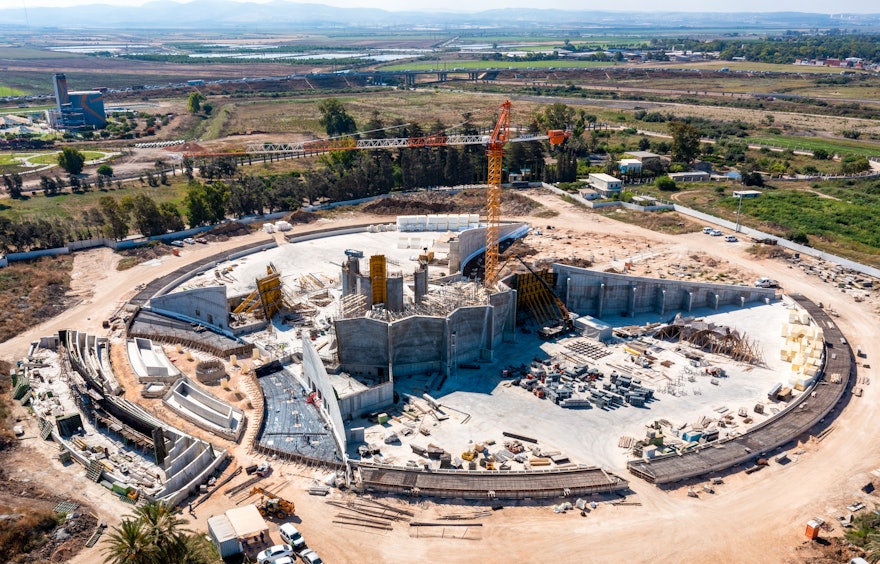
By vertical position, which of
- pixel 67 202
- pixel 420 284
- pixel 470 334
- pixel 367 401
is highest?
pixel 420 284

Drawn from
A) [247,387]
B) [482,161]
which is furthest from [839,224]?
[247,387]

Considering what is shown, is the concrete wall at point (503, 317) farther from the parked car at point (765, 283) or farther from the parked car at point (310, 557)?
the parked car at point (765, 283)

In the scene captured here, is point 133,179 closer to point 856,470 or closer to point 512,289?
point 512,289

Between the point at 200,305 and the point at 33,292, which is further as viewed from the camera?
the point at 33,292

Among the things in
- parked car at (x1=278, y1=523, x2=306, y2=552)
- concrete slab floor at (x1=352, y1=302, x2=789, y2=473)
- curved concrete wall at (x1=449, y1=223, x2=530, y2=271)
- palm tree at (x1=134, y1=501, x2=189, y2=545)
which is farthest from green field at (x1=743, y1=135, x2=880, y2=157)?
palm tree at (x1=134, y1=501, x2=189, y2=545)

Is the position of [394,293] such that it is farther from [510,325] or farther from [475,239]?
[475,239]

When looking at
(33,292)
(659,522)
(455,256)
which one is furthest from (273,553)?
(33,292)

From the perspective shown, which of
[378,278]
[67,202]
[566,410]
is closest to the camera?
[566,410]
